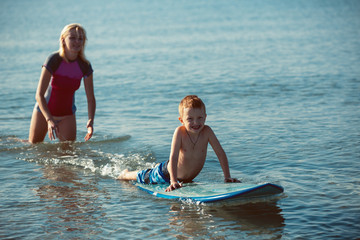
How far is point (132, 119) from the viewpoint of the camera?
10641 mm

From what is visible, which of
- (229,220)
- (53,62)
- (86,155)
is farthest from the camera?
(86,155)

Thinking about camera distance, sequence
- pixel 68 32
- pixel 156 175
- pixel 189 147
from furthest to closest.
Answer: pixel 68 32
pixel 156 175
pixel 189 147

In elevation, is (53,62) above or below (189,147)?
above

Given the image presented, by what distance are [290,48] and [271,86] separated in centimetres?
806

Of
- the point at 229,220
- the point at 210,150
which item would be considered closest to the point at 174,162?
the point at 229,220

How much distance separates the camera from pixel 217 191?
18.6 feet

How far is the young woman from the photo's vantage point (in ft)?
24.1

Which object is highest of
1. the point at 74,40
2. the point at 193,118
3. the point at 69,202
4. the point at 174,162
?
the point at 74,40

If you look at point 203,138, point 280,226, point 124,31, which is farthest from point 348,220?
point 124,31

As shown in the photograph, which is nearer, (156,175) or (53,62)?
(156,175)

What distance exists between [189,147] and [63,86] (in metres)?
2.61

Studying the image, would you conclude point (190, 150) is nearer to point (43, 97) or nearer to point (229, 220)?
point (229, 220)

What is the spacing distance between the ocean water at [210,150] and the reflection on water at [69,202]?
0.01m

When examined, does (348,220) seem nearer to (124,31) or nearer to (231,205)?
(231,205)
